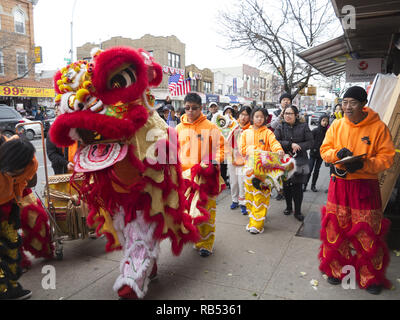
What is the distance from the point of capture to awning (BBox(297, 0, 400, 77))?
407 cm

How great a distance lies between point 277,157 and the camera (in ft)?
14.3

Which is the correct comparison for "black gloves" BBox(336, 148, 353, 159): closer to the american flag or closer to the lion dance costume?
the lion dance costume

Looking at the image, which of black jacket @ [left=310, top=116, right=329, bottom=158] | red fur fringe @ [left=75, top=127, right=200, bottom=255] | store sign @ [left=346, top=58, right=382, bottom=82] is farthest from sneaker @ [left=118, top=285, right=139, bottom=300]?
store sign @ [left=346, top=58, right=382, bottom=82]

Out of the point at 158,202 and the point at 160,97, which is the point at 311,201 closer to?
the point at 158,202

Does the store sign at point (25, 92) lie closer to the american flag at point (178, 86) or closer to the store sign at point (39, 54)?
the store sign at point (39, 54)

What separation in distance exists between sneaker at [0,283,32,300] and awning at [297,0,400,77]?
4553 millimetres

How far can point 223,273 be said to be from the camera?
340 cm

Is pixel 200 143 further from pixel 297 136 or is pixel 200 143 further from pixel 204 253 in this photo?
→ pixel 297 136

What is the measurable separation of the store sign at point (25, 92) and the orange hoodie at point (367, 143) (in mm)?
24461

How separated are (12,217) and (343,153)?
10.1 ft

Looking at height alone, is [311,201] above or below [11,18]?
below

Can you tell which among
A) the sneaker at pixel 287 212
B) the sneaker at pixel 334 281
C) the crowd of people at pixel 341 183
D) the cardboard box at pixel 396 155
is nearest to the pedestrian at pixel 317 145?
the sneaker at pixel 287 212
